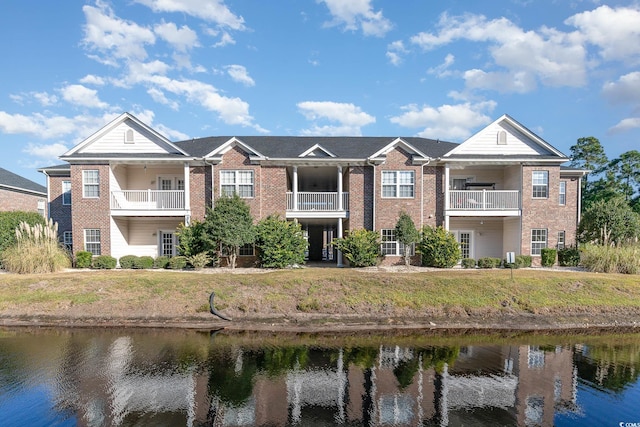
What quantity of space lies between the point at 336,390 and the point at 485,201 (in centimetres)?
1778

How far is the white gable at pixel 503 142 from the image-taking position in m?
21.3

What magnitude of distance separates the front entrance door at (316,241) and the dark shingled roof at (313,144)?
263 inches

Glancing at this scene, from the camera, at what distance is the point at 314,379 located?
802 centimetres

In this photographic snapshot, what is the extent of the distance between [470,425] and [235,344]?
6.79m

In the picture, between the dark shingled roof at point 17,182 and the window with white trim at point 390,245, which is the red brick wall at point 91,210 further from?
the window with white trim at point 390,245

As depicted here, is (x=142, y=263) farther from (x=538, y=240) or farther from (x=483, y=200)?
(x=538, y=240)

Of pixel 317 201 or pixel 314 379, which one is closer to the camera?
pixel 314 379

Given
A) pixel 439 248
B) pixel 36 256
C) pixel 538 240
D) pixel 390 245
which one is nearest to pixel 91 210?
pixel 36 256

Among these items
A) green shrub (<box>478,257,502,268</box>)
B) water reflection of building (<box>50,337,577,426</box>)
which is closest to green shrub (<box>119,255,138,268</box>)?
water reflection of building (<box>50,337,577,426</box>)

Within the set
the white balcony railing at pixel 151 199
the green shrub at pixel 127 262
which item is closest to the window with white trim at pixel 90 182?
the white balcony railing at pixel 151 199

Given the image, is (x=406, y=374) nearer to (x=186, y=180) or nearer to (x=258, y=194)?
(x=258, y=194)

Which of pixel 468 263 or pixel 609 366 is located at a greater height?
pixel 468 263

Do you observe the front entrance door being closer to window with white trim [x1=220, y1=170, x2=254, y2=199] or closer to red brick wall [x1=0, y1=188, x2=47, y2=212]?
window with white trim [x1=220, y1=170, x2=254, y2=199]

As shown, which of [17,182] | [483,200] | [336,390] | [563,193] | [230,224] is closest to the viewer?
[336,390]
